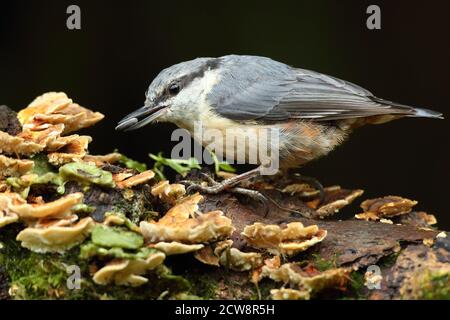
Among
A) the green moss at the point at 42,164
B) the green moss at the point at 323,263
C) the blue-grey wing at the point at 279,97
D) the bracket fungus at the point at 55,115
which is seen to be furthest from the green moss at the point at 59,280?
the blue-grey wing at the point at 279,97

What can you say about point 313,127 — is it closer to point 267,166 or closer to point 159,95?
point 267,166

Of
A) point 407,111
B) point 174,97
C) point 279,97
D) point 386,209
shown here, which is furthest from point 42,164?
point 407,111

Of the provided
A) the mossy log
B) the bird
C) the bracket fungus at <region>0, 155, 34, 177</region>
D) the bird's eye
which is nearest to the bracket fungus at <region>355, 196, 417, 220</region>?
the mossy log

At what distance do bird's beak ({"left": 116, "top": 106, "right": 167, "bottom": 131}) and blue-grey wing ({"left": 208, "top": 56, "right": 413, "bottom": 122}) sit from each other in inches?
11.6

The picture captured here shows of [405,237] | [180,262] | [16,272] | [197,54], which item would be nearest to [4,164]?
[16,272]

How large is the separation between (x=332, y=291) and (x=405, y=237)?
0.48 meters

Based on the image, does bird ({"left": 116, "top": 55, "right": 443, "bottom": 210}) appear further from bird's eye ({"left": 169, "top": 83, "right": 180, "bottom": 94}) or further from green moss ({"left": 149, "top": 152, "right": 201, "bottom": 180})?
green moss ({"left": 149, "top": 152, "right": 201, "bottom": 180})

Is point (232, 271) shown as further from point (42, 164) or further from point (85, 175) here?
point (42, 164)

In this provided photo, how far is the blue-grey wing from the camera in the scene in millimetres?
3488

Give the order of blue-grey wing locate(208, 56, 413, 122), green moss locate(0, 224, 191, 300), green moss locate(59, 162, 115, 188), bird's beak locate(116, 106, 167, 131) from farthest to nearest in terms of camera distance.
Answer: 1. blue-grey wing locate(208, 56, 413, 122)
2. bird's beak locate(116, 106, 167, 131)
3. green moss locate(59, 162, 115, 188)
4. green moss locate(0, 224, 191, 300)

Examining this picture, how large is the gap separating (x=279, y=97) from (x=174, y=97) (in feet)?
1.91

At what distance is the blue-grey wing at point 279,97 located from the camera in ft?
11.4

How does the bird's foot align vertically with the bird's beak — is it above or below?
below

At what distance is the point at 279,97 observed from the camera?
3553 mm
